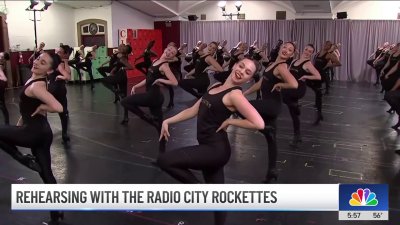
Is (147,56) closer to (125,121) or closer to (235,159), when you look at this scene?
(125,121)

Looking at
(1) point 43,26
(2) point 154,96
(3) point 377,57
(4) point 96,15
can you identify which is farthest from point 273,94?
(4) point 96,15

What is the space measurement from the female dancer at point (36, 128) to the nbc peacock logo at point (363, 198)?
88.4 inches

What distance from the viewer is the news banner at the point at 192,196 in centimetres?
241

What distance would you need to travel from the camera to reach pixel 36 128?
120 inches

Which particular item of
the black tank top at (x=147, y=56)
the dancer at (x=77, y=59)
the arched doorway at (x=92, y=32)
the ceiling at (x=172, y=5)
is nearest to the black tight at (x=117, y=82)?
the black tank top at (x=147, y=56)

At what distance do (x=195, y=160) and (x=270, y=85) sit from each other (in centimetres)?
207

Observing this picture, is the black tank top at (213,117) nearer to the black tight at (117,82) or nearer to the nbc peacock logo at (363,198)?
the nbc peacock logo at (363,198)

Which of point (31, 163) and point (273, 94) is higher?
point (273, 94)

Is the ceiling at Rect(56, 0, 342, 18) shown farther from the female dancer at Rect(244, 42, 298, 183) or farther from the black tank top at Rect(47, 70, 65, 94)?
the female dancer at Rect(244, 42, 298, 183)

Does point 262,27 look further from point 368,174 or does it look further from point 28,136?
point 28,136

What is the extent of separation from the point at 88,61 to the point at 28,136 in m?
8.70

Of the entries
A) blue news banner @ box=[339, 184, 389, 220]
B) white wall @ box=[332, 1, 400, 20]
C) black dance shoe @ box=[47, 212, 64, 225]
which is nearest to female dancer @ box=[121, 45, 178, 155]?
black dance shoe @ box=[47, 212, 64, 225]

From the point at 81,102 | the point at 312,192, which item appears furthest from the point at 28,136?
the point at 81,102

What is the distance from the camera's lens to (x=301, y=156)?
16.1 ft
